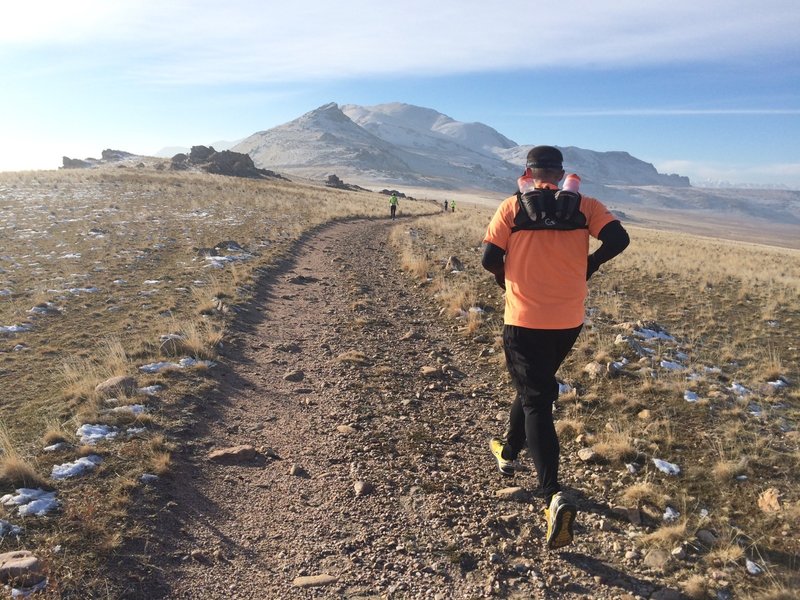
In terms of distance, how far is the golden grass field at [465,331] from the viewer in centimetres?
378

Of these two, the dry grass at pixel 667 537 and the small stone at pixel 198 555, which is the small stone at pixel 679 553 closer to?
the dry grass at pixel 667 537

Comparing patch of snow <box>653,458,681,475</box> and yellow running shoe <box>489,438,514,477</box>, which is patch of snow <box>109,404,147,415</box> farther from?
patch of snow <box>653,458,681,475</box>

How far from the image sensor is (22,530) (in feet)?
11.5

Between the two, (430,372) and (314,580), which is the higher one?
(430,372)

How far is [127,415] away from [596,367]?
5.93 meters

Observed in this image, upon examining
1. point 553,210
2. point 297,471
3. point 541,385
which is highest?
point 553,210

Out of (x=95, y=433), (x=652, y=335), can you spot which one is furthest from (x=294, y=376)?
(x=652, y=335)

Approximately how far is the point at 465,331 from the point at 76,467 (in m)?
6.37

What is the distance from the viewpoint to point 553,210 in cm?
373

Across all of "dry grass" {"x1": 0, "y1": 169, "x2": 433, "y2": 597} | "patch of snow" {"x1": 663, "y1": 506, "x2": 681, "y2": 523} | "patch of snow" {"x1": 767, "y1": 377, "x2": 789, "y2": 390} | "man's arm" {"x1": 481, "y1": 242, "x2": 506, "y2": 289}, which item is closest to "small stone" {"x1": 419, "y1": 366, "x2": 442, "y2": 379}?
"dry grass" {"x1": 0, "y1": 169, "x2": 433, "y2": 597}

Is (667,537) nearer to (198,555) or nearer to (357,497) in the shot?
(357,497)

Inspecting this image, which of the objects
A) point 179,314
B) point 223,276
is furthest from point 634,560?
point 223,276

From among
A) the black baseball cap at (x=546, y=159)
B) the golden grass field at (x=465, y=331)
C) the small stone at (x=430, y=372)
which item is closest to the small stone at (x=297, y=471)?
the golden grass field at (x=465, y=331)

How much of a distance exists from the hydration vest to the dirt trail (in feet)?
7.89
